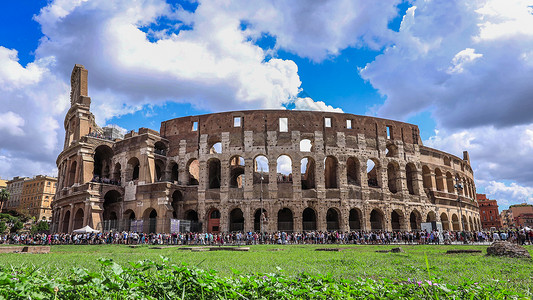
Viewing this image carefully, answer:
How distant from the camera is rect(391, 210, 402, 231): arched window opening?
34.4 m

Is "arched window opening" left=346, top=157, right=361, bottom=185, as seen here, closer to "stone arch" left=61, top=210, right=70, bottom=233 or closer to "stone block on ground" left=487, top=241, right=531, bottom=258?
"stone block on ground" left=487, top=241, right=531, bottom=258

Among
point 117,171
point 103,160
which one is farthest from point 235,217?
point 103,160

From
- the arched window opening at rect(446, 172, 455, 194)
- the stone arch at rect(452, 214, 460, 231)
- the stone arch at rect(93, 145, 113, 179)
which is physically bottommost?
the stone arch at rect(452, 214, 460, 231)

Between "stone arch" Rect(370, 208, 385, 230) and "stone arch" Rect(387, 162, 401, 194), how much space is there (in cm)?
327

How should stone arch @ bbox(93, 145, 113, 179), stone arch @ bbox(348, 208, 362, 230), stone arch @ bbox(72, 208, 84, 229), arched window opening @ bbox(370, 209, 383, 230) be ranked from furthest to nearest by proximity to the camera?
stone arch @ bbox(93, 145, 113, 179) → arched window opening @ bbox(370, 209, 383, 230) → stone arch @ bbox(72, 208, 84, 229) → stone arch @ bbox(348, 208, 362, 230)

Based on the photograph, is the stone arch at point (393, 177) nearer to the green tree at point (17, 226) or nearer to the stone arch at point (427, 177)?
the stone arch at point (427, 177)

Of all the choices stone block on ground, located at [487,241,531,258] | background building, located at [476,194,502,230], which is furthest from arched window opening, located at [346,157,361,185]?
background building, located at [476,194,502,230]

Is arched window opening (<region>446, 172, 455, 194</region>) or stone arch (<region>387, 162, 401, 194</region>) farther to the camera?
arched window opening (<region>446, 172, 455, 194</region>)

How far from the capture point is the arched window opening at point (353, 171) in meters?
33.6

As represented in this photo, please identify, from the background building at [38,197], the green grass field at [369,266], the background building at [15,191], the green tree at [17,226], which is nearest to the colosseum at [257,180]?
the green grass field at [369,266]

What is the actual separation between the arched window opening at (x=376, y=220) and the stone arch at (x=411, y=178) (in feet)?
16.5

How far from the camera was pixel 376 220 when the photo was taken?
3459cm

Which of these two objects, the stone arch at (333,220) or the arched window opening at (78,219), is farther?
the arched window opening at (78,219)

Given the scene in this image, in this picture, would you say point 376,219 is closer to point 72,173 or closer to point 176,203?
point 176,203
